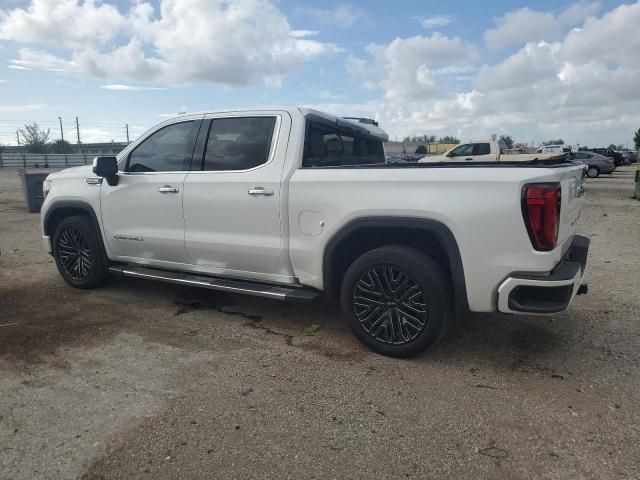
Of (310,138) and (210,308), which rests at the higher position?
(310,138)

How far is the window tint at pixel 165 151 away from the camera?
4.61m

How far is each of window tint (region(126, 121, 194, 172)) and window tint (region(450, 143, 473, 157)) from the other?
14.8m

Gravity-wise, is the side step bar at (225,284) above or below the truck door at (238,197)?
below

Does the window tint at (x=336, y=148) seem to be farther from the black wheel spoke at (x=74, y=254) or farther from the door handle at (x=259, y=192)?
the black wheel spoke at (x=74, y=254)

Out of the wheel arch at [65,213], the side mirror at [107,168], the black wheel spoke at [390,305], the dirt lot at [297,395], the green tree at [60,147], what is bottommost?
the dirt lot at [297,395]

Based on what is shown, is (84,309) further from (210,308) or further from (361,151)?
(361,151)

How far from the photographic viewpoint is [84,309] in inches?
191

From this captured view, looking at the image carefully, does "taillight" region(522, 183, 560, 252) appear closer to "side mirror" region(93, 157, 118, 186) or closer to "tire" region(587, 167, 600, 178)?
"side mirror" region(93, 157, 118, 186)

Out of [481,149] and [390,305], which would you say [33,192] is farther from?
[481,149]

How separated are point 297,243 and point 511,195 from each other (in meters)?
1.65

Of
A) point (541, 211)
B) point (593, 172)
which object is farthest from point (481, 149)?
point (541, 211)

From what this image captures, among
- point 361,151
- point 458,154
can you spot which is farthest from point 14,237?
point 458,154

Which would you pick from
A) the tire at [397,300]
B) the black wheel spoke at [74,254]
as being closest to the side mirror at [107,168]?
the black wheel spoke at [74,254]

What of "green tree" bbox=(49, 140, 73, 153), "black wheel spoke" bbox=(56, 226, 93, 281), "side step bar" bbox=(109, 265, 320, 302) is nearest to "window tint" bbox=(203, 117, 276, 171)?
"side step bar" bbox=(109, 265, 320, 302)
